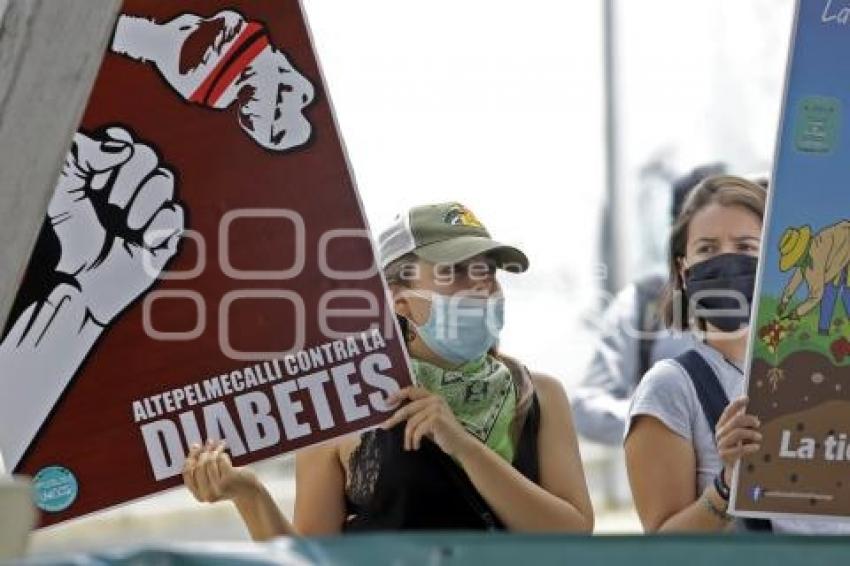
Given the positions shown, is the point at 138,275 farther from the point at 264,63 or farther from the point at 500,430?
the point at 500,430

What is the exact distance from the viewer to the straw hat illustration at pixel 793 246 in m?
3.98

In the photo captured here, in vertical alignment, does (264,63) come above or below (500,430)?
above

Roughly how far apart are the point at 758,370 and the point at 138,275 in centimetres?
121

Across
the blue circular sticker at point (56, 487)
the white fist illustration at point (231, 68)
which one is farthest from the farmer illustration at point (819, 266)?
the blue circular sticker at point (56, 487)

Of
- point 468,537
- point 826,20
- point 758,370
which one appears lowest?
point 758,370

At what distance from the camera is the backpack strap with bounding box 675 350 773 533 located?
413cm

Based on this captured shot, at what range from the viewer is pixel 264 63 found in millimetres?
4051

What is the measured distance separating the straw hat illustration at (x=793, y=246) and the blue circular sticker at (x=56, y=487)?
1.42 metres

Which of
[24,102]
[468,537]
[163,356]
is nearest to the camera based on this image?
[468,537]

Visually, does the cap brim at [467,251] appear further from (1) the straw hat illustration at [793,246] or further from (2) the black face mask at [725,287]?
(1) the straw hat illustration at [793,246]

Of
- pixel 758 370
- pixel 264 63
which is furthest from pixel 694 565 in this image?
pixel 264 63

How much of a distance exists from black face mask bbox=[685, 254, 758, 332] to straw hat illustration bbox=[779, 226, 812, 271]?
22cm

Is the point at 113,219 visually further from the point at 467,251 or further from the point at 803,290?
the point at 803,290

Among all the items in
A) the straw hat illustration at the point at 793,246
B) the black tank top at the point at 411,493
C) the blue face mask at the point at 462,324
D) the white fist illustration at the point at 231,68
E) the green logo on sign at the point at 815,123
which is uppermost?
the white fist illustration at the point at 231,68
